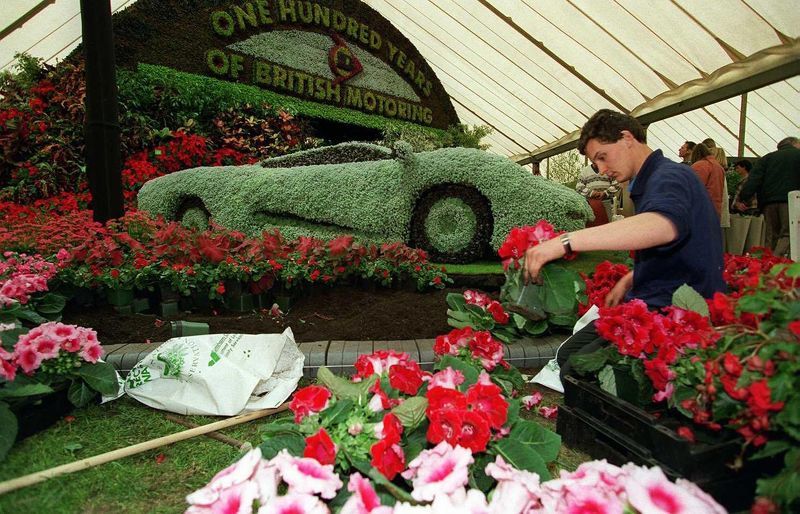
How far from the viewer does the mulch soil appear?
2945 millimetres

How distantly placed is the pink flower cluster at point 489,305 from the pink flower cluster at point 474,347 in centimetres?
55

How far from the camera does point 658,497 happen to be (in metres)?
0.84

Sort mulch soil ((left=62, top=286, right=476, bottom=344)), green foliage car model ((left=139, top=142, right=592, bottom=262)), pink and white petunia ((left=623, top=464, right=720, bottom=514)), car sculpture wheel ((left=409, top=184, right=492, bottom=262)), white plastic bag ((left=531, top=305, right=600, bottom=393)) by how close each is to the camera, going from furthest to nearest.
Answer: car sculpture wheel ((left=409, top=184, right=492, bottom=262)) → green foliage car model ((left=139, top=142, right=592, bottom=262)) → mulch soil ((left=62, top=286, right=476, bottom=344)) → white plastic bag ((left=531, top=305, right=600, bottom=393)) → pink and white petunia ((left=623, top=464, right=720, bottom=514))

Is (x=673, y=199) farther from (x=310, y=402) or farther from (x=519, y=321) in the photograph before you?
(x=310, y=402)

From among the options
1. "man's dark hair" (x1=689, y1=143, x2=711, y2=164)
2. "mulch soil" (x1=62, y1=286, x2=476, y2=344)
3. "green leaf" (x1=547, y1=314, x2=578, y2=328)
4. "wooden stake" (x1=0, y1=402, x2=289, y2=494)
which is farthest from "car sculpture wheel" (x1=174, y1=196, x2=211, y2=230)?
"man's dark hair" (x1=689, y1=143, x2=711, y2=164)

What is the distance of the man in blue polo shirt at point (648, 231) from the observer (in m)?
1.57

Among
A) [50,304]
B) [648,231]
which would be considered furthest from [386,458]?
[50,304]

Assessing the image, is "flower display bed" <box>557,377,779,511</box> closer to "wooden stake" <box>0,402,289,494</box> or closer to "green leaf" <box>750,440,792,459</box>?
"green leaf" <box>750,440,792,459</box>

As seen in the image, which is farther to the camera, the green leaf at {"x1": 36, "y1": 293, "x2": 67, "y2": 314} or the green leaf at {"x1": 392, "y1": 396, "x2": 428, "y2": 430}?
the green leaf at {"x1": 36, "y1": 293, "x2": 67, "y2": 314}

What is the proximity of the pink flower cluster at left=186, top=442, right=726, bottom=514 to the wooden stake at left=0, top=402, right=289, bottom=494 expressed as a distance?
910mm

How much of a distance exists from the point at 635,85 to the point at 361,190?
25.7ft

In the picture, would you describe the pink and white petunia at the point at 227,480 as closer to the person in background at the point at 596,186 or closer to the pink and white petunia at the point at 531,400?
the pink and white petunia at the point at 531,400

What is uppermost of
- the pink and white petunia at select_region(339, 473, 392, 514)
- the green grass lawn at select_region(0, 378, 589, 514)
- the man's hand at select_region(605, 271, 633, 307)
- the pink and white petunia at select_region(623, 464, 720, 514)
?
the man's hand at select_region(605, 271, 633, 307)

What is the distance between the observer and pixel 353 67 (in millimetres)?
9875
